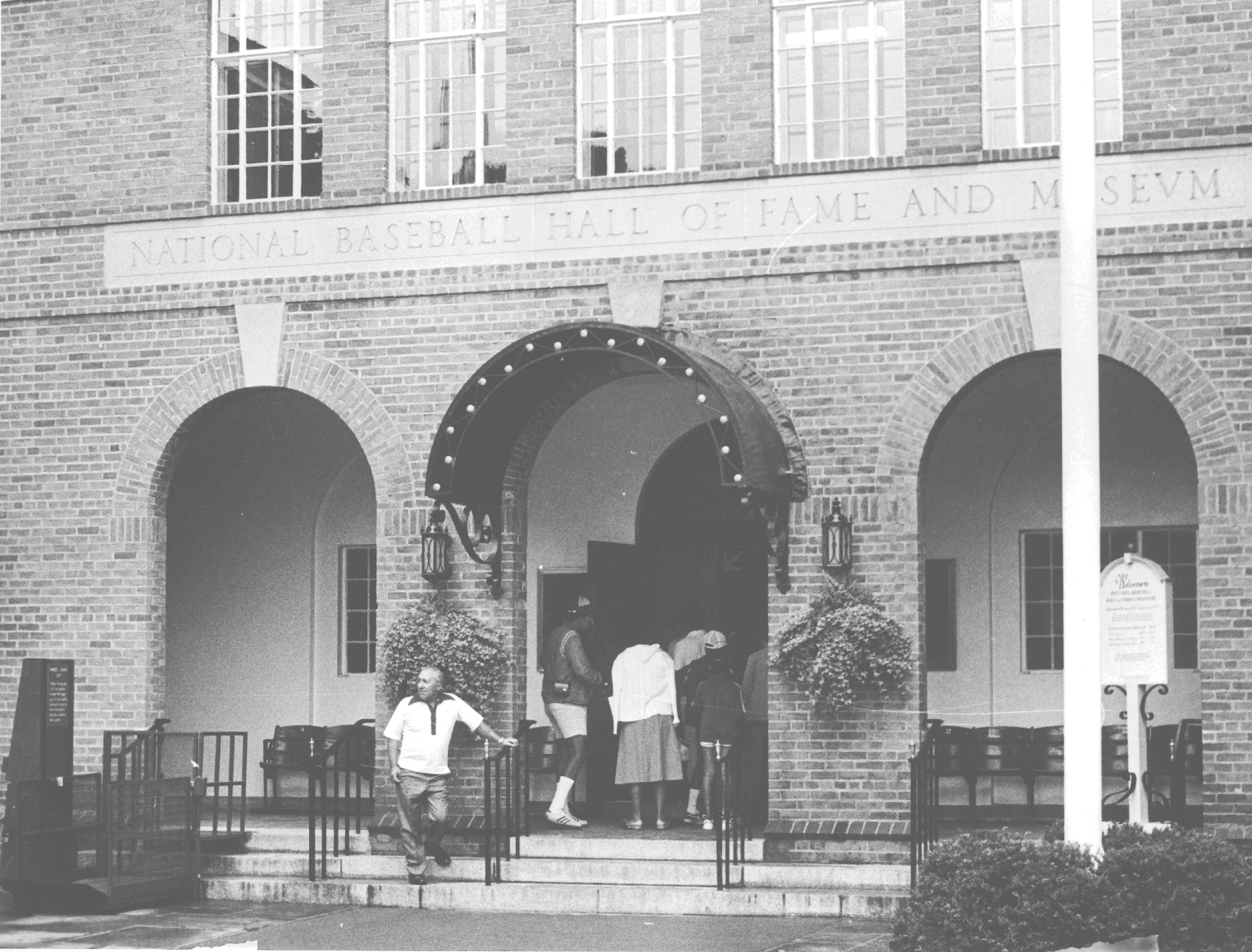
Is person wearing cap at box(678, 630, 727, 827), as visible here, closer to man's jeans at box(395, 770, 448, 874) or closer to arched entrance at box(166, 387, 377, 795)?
man's jeans at box(395, 770, 448, 874)

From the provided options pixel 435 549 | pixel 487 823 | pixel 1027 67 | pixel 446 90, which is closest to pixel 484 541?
pixel 435 549

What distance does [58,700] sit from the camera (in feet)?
46.7

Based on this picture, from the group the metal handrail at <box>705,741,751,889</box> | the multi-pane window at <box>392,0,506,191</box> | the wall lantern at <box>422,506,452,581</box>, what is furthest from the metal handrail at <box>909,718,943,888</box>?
the multi-pane window at <box>392,0,506,191</box>

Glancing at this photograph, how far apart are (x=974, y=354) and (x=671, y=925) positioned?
4660mm

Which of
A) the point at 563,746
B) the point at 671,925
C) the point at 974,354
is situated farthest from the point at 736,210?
the point at 671,925

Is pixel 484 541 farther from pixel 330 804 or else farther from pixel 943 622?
pixel 943 622

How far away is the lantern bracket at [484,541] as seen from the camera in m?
15.0

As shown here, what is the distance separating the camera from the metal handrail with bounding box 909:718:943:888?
1312cm

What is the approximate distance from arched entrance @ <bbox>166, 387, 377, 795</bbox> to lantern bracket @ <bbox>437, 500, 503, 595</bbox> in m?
3.19

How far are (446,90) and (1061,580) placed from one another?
6571 mm

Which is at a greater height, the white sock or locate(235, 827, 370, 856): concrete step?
the white sock

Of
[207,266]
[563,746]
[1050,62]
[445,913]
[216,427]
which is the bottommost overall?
[445,913]

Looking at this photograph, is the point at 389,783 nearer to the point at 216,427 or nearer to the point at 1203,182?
the point at 216,427

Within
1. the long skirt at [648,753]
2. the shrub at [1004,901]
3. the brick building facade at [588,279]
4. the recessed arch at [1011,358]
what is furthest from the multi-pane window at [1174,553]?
the shrub at [1004,901]
